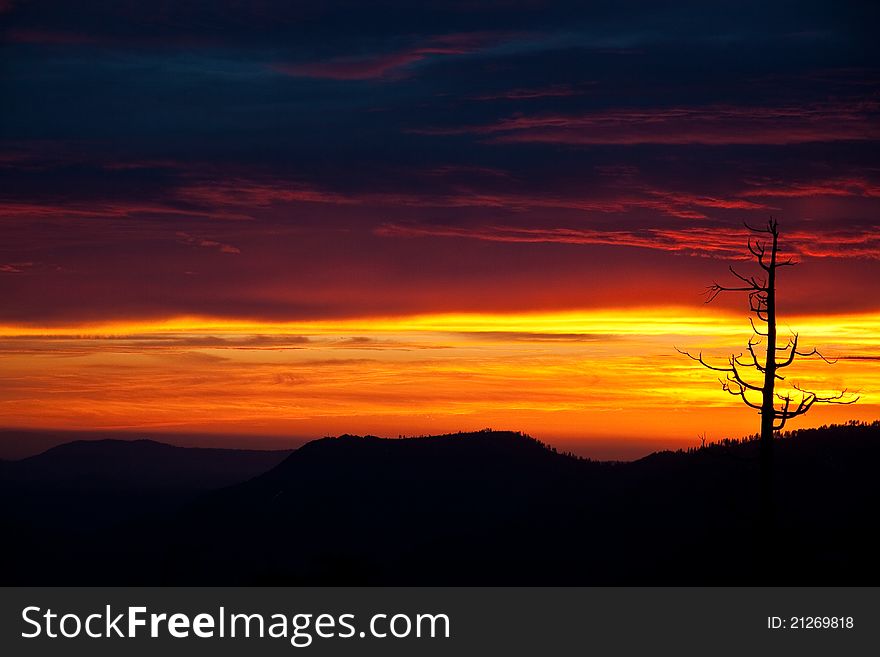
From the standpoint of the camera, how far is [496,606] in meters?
36.3

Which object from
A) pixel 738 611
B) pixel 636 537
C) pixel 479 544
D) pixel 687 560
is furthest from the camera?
pixel 479 544

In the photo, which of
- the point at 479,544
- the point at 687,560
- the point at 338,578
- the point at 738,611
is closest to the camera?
the point at 738,611

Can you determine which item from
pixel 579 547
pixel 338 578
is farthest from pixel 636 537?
pixel 338 578

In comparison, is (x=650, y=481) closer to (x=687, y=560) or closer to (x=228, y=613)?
(x=687, y=560)

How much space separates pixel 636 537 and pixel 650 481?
32784mm

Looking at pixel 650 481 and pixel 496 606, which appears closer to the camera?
pixel 496 606

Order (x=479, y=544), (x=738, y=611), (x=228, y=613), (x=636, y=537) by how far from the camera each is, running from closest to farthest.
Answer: (x=738, y=611)
(x=228, y=613)
(x=636, y=537)
(x=479, y=544)

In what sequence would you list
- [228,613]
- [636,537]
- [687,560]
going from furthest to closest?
[636,537] < [687,560] < [228,613]

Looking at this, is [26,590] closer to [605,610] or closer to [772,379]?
[605,610]

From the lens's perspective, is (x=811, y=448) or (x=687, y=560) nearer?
(x=687, y=560)

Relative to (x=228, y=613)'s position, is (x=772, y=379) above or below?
above

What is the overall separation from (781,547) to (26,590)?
23.4 m

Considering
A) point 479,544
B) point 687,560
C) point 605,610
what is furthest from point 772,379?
point 479,544

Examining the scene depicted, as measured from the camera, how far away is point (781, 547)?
2694 centimetres
